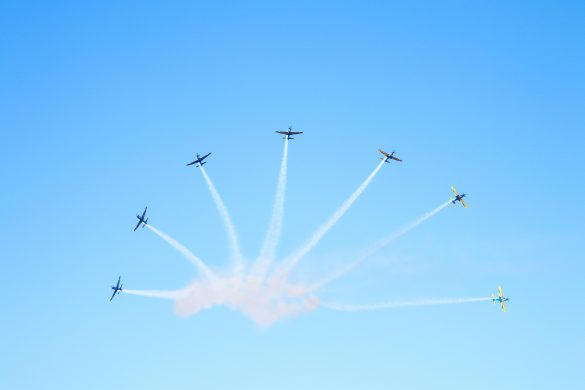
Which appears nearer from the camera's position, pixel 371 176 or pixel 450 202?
pixel 371 176

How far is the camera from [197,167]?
194m

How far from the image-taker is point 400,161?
194m

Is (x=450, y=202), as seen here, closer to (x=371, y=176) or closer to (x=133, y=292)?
(x=371, y=176)

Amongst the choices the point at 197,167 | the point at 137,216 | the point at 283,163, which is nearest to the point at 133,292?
the point at 137,216

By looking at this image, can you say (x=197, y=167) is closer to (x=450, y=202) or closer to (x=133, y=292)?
(x=133, y=292)

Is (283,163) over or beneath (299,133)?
beneath


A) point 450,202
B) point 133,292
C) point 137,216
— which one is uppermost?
point 450,202

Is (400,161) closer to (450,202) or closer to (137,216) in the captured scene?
(450,202)

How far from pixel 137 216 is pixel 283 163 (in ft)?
168

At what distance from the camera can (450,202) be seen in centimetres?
19888

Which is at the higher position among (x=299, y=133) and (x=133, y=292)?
(x=299, y=133)

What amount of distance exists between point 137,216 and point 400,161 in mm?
84227

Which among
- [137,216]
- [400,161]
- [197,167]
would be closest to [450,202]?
[400,161]

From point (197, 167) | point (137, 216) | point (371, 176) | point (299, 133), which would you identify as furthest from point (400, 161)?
point (137, 216)
